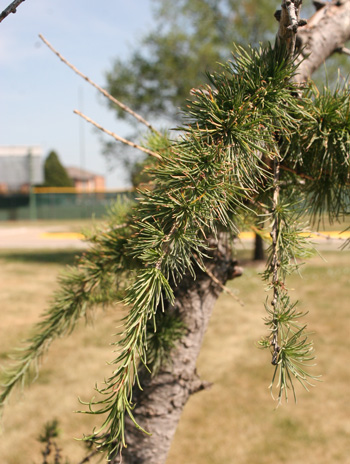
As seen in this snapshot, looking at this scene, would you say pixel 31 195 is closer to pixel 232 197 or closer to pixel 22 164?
pixel 22 164

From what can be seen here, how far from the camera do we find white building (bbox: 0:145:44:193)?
21984 mm

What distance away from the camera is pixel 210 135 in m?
0.74

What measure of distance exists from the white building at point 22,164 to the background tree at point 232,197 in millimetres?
21901

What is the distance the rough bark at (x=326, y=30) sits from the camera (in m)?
1.12

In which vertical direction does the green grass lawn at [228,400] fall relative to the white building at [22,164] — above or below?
below

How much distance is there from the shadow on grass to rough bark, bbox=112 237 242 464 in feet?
33.5

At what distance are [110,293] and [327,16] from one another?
950mm

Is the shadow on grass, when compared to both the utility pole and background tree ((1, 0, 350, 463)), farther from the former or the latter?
background tree ((1, 0, 350, 463))

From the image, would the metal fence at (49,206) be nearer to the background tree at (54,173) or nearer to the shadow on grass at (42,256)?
the background tree at (54,173)

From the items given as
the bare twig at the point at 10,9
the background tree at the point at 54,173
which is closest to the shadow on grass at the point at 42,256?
the bare twig at the point at 10,9

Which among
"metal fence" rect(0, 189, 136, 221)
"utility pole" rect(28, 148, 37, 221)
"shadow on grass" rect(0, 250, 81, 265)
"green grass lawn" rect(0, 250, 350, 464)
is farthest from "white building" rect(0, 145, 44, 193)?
"green grass lawn" rect(0, 250, 350, 464)

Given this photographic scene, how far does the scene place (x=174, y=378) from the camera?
111cm

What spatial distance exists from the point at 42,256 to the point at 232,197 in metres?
12.4

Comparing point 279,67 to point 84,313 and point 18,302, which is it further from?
point 18,302
